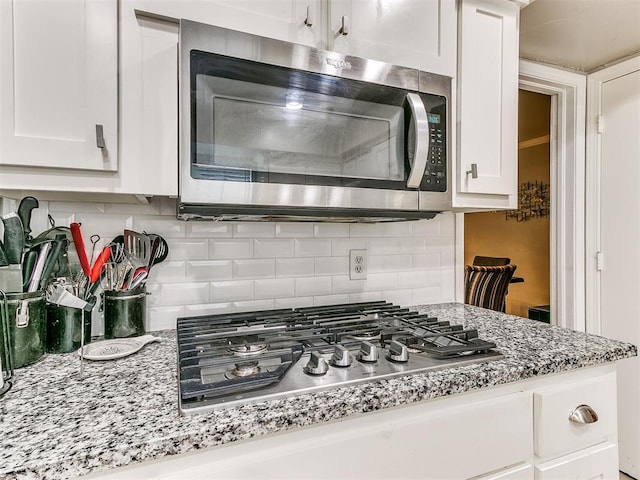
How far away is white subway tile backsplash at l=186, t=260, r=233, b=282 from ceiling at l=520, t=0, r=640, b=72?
59.8 inches

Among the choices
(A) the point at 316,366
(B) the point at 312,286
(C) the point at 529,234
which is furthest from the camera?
(C) the point at 529,234

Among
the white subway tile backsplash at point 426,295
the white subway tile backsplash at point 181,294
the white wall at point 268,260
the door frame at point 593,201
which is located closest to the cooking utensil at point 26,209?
the white wall at point 268,260

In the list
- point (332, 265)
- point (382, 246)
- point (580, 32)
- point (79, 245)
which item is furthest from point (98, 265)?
point (580, 32)

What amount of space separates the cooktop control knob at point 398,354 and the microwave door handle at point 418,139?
1.61 ft

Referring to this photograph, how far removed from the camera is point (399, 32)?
118 centimetres

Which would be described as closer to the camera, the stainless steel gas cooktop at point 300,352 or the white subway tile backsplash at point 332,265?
the stainless steel gas cooktop at point 300,352

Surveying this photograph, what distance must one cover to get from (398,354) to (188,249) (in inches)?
29.9

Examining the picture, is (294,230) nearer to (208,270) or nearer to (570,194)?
(208,270)

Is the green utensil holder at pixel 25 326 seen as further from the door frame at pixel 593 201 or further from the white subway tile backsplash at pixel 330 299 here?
the door frame at pixel 593 201

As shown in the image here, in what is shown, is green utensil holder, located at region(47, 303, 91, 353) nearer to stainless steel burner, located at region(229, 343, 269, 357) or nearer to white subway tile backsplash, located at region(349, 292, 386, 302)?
stainless steel burner, located at region(229, 343, 269, 357)

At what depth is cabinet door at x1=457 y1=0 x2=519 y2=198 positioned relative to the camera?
1279 millimetres

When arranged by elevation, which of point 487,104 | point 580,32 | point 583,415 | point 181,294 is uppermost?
point 580,32

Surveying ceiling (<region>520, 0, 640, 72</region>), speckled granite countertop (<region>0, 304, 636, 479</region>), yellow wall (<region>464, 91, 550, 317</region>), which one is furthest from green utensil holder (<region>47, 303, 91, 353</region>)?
yellow wall (<region>464, 91, 550, 317</region>)

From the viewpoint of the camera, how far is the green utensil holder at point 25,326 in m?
0.84
